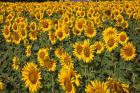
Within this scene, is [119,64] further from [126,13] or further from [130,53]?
[126,13]

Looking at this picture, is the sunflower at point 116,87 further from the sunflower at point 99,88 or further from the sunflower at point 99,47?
the sunflower at point 99,47

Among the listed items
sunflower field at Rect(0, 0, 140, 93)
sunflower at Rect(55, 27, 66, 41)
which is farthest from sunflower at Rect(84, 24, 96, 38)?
sunflower at Rect(55, 27, 66, 41)

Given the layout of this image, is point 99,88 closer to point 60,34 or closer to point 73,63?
point 73,63

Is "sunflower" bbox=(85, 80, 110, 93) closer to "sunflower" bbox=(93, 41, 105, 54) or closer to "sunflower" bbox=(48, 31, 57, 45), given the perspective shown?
"sunflower" bbox=(93, 41, 105, 54)

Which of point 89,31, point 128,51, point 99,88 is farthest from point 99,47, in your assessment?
point 99,88

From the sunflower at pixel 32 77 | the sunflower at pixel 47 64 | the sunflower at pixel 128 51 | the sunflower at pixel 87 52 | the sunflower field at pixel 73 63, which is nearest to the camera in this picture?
the sunflower field at pixel 73 63

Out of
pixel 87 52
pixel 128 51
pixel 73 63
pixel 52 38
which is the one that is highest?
pixel 87 52

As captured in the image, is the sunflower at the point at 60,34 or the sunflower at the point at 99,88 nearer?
the sunflower at the point at 99,88

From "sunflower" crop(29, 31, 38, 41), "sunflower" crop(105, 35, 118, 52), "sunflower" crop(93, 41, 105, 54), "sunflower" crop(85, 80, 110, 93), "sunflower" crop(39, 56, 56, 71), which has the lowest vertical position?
"sunflower" crop(29, 31, 38, 41)

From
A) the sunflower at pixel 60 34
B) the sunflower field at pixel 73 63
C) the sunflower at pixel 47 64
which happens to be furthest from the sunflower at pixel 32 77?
the sunflower at pixel 60 34

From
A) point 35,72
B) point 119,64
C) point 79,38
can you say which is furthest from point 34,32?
point 35,72

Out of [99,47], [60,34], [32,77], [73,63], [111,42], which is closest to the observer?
[32,77]

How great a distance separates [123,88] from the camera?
2.54m

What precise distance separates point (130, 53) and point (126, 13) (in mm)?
5882
